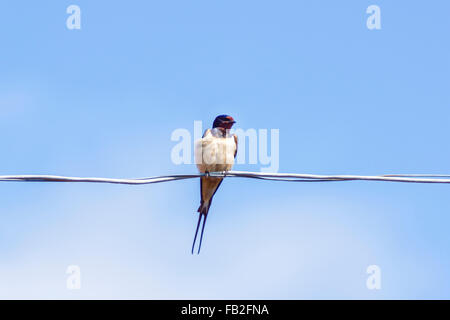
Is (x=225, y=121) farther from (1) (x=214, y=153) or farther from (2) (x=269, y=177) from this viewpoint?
(2) (x=269, y=177)

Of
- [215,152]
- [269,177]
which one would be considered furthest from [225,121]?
[269,177]

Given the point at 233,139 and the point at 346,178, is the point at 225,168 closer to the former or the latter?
the point at 233,139

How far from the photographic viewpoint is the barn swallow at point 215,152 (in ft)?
23.9

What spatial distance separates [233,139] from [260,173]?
284cm

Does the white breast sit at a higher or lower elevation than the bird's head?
lower

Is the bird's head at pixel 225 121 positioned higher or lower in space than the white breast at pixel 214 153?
higher

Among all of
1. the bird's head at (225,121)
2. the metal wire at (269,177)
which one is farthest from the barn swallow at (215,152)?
the metal wire at (269,177)

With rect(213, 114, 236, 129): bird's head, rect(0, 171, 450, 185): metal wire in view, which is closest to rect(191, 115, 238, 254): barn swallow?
rect(213, 114, 236, 129): bird's head

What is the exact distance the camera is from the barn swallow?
23.9ft

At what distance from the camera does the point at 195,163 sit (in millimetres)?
7465

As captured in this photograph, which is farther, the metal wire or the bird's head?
the bird's head

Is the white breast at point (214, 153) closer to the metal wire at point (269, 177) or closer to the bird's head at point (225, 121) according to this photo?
the bird's head at point (225, 121)

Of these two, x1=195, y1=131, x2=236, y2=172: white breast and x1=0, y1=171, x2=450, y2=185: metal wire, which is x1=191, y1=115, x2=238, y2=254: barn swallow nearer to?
x1=195, y1=131, x2=236, y2=172: white breast

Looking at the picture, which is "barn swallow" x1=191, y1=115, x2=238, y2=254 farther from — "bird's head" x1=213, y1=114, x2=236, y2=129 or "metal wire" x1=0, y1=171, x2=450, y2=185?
"metal wire" x1=0, y1=171, x2=450, y2=185
